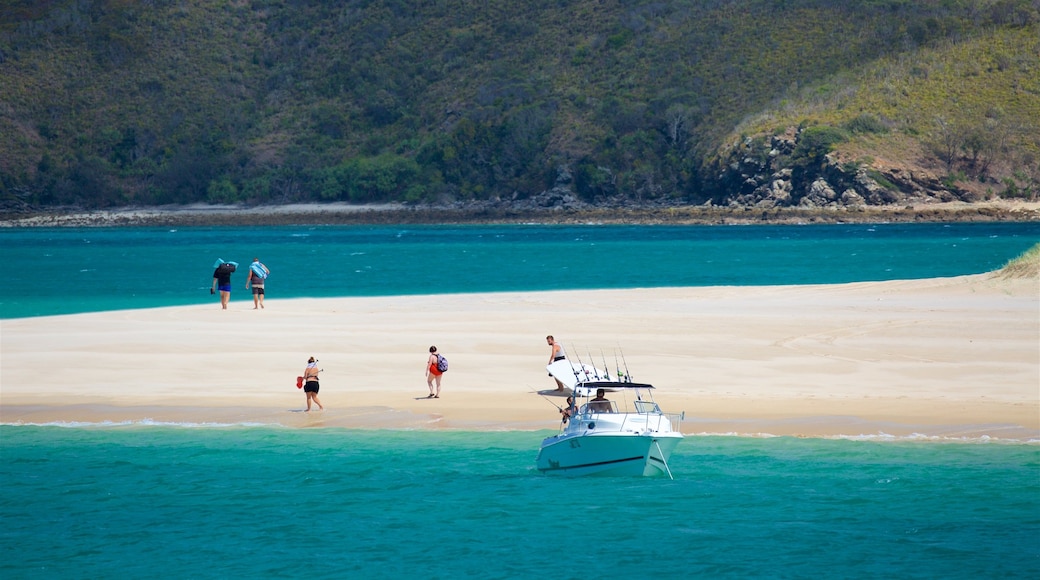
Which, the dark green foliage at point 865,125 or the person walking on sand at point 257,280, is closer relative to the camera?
the person walking on sand at point 257,280

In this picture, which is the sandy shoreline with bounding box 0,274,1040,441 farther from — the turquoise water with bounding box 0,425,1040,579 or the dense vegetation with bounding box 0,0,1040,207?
the dense vegetation with bounding box 0,0,1040,207

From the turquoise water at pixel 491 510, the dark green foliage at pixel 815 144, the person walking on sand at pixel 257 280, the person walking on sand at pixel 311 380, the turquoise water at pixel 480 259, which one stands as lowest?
the turquoise water at pixel 491 510

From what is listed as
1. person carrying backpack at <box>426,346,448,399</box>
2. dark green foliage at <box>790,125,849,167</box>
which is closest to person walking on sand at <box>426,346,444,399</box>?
person carrying backpack at <box>426,346,448,399</box>

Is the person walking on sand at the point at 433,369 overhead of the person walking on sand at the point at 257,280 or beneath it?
beneath

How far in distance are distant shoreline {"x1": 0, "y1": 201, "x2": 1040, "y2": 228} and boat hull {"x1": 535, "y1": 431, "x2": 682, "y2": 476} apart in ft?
342

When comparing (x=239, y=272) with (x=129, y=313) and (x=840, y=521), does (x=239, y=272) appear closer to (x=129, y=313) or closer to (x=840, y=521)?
(x=129, y=313)

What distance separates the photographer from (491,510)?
16.6 meters

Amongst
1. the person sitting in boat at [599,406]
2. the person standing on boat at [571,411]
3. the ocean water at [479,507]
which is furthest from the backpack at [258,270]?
the person sitting in boat at [599,406]

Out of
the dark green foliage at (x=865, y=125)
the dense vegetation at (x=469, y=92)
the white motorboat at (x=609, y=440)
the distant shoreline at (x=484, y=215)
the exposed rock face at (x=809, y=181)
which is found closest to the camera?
the white motorboat at (x=609, y=440)

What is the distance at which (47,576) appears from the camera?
46.8ft

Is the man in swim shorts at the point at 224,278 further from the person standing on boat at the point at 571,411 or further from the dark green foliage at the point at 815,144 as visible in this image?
the dark green foliage at the point at 815,144

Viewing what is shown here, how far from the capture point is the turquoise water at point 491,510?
47.8ft

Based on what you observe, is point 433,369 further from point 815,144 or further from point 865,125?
point 865,125

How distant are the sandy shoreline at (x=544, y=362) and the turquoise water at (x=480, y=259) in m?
13.3
